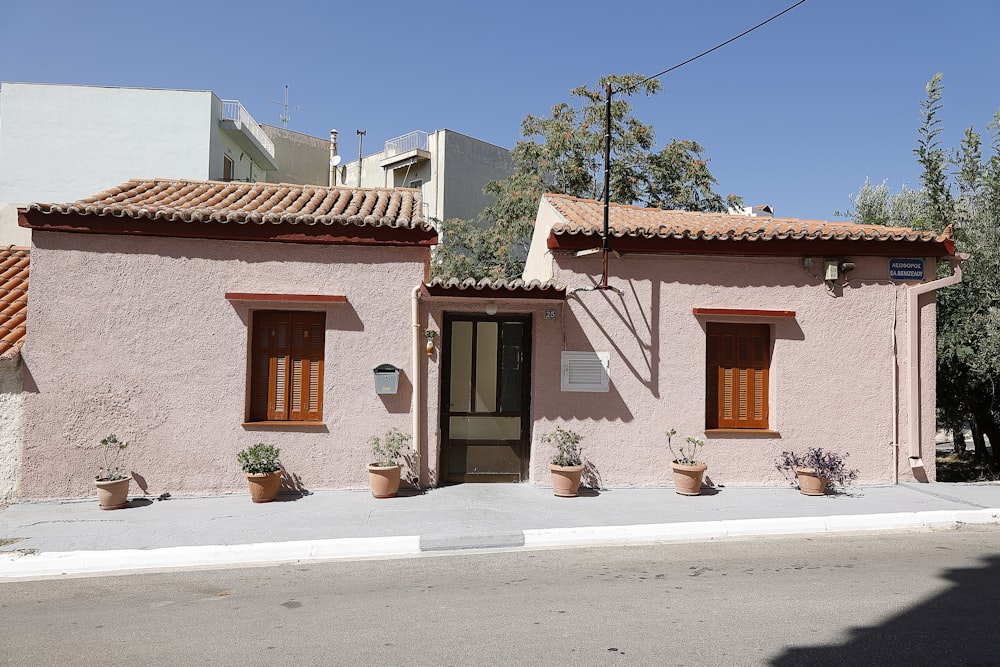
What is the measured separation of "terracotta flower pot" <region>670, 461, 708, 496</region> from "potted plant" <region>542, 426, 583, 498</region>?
127 cm

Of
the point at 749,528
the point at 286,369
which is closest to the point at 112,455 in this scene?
the point at 286,369

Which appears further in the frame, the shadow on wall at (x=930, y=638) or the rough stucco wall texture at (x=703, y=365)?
Result: the rough stucco wall texture at (x=703, y=365)

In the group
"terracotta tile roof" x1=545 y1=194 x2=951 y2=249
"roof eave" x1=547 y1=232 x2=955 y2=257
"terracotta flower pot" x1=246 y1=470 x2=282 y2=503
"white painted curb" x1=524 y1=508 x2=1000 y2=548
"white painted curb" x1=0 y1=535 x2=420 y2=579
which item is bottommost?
"white painted curb" x1=0 y1=535 x2=420 y2=579

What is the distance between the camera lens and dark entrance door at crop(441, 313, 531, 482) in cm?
863

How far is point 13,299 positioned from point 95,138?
42.5ft

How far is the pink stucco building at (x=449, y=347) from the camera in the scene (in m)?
7.95

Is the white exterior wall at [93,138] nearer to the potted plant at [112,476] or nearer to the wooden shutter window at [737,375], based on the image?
the potted plant at [112,476]

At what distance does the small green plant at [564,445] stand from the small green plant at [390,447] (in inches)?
71.7

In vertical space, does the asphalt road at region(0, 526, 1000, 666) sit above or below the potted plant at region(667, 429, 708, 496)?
below

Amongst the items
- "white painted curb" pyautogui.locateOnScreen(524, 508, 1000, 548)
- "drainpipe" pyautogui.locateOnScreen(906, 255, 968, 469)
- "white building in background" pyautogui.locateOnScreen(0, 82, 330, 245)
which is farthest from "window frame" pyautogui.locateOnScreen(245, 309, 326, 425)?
"white building in background" pyautogui.locateOnScreen(0, 82, 330, 245)

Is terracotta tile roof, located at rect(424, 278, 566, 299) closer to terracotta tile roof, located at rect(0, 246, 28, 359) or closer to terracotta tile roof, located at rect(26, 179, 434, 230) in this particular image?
terracotta tile roof, located at rect(26, 179, 434, 230)

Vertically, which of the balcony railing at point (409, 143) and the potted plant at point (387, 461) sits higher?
the balcony railing at point (409, 143)

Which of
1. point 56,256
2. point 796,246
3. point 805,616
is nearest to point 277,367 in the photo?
point 56,256

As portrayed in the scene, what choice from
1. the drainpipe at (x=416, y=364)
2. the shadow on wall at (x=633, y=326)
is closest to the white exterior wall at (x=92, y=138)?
the drainpipe at (x=416, y=364)
